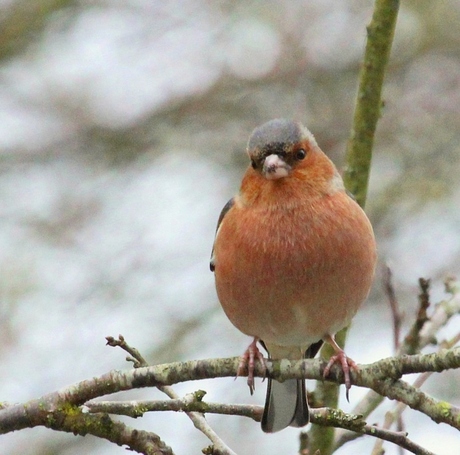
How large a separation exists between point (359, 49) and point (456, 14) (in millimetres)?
1182

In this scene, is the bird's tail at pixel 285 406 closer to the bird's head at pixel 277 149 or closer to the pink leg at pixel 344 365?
the pink leg at pixel 344 365

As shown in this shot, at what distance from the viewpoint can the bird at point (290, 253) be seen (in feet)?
16.1

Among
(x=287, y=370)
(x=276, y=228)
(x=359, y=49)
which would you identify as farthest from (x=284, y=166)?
(x=359, y=49)

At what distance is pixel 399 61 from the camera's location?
955 cm

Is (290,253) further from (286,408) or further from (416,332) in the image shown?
(286,408)

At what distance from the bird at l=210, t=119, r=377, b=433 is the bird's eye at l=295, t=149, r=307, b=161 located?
1 cm

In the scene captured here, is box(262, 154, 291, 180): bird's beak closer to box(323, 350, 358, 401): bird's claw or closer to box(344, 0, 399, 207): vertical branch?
box(344, 0, 399, 207): vertical branch

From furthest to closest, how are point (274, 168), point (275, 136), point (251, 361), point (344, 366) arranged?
point (275, 136)
point (274, 168)
point (251, 361)
point (344, 366)

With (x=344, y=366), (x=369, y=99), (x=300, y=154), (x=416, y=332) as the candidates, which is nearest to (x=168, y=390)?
(x=344, y=366)

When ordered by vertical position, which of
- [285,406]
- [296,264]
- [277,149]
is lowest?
[285,406]

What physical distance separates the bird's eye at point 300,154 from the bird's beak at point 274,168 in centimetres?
15

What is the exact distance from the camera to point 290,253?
491cm

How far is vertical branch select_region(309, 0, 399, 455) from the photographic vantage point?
19.2ft

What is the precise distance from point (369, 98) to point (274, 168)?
4.15 feet
